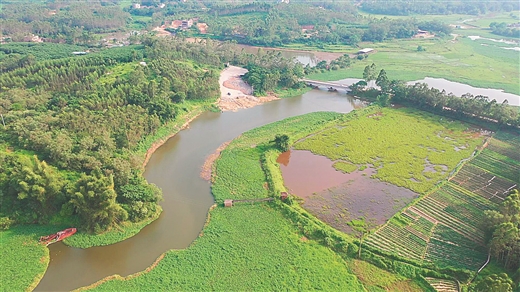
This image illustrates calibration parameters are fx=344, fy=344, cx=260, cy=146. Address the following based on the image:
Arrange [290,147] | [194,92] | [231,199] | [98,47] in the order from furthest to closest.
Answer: [98,47]
[194,92]
[290,147]
[231,199]

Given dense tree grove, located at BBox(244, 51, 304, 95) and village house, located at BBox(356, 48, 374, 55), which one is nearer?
dense tree grove, located at BBox(244, 51, 304, 95)

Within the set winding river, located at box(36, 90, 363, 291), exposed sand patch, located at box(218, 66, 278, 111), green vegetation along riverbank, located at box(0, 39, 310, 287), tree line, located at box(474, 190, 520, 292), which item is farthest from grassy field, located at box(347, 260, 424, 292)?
exposed sand patch, located at box(218, 66, 278, 111)

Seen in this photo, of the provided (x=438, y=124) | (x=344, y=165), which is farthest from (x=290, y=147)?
(x=438, y=124)

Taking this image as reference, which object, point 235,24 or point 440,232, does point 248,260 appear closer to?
point 440,232

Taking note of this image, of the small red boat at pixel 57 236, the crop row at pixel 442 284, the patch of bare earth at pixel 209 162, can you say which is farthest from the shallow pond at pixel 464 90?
the small red boat at pixel 57 236

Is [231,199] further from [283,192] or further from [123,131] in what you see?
[123,131]

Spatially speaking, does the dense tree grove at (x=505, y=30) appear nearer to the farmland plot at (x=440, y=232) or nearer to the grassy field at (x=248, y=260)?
the farmland plot at (x=440, y=232)

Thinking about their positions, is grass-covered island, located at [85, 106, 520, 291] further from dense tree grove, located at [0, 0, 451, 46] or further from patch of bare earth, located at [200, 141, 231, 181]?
dense tree grove, located at [0, 0, 451, 46]
